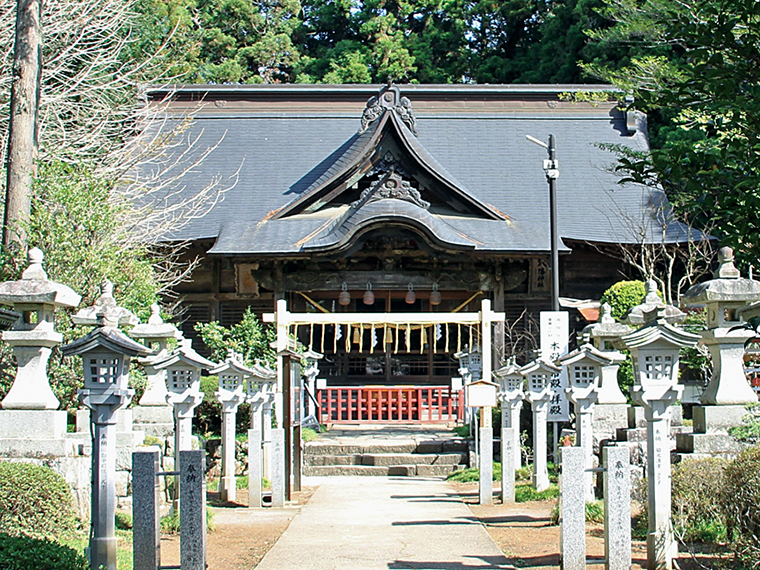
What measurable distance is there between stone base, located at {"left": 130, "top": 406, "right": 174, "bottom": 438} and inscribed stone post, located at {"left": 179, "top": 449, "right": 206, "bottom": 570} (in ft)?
22.6

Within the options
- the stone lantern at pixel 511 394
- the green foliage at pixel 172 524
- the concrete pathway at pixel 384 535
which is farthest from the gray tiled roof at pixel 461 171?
the green foliage at pixel 172 524

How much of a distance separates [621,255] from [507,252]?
3.50m

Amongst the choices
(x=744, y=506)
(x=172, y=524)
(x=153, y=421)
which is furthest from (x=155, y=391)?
(x=744, y=506)

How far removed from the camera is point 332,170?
21891 mm

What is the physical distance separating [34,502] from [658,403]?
5.44 m

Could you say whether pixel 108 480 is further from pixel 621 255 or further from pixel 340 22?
pixel 340 22

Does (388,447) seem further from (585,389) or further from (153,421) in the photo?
(585,389)

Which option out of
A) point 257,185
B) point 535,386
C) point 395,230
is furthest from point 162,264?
point 535,386

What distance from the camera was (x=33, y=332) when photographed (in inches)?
364

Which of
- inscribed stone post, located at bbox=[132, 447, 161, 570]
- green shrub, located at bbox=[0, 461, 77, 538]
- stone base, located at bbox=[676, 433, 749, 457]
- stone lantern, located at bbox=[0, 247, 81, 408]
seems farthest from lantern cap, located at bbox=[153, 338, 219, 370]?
stone base, located at bbox=[676, 433, 749, 457]

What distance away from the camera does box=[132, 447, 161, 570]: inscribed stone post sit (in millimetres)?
6598

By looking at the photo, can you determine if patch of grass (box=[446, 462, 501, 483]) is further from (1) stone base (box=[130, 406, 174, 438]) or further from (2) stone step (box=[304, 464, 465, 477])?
(1) stone base (box=[130, 406, 174, 438])

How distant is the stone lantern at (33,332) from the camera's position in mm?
9047

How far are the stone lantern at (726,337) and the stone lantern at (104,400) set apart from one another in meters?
5.89
